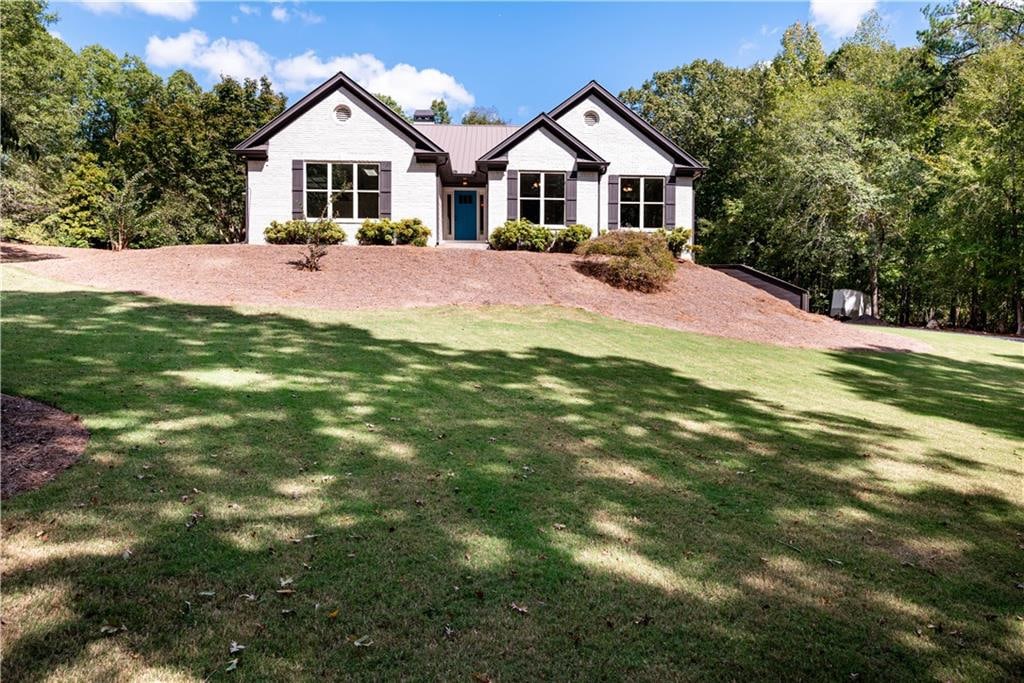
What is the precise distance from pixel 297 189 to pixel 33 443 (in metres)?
17.8

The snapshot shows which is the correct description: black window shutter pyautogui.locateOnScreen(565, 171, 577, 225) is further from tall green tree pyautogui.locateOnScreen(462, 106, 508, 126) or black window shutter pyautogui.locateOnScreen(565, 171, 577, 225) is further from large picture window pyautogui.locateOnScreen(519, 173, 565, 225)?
tall green tree pyautogui.locateOnScreen(462, 106, 508, 126)

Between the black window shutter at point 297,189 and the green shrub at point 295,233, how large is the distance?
23.9 inches

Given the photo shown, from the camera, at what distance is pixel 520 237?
20.6 metres

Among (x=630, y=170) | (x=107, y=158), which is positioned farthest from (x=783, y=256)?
(x=107, y=158)

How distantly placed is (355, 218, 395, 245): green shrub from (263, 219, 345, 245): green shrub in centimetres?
69

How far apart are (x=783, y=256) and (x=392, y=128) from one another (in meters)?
23.8

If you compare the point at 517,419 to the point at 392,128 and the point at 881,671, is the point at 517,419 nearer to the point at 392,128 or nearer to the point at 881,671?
the point at 881,671

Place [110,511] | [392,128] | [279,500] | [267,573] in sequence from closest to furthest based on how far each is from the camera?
1. [267,573]
2. [110,511]
3. [279,500]
4. [392,128]

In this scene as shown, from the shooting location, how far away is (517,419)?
6.10 meters

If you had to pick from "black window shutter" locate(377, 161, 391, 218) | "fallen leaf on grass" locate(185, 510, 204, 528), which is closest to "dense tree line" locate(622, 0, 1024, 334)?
"black window shutter" locate(377, 161, 391, 218)

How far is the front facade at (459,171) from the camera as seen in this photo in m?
20.5

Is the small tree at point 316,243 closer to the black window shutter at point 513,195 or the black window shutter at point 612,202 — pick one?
the black window shutter at point 513,195

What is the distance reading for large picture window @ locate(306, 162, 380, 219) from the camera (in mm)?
20641

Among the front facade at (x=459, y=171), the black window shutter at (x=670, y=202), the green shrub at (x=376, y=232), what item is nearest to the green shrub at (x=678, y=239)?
the black window shutter at (x=670, y=202)
